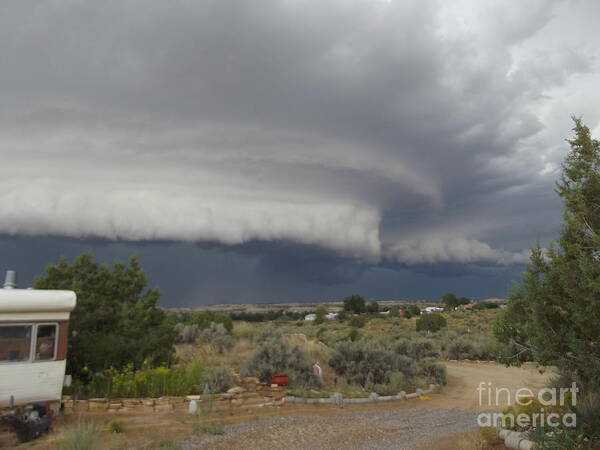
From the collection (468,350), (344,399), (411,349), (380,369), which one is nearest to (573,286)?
(344,399)

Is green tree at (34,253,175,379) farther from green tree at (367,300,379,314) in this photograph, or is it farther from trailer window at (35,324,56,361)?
green tree at (367,300,379,314)

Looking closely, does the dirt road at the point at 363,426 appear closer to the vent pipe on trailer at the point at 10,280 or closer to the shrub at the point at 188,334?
the vent pipe on trailer at the point at 10,280

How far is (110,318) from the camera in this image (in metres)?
12.7

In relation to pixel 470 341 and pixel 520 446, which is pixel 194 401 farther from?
pixel 470 341

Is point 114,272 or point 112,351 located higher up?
point 114,272

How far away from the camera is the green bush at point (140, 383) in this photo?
36.8ft

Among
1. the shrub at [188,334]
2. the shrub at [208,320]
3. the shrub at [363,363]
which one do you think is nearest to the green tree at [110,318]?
the shrub at [363,363]

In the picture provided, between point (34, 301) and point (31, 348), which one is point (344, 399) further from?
point (34, 301)

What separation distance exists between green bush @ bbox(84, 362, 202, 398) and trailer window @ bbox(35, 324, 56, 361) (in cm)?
209

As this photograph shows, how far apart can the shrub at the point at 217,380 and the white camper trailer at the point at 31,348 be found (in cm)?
384

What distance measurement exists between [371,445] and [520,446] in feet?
9.09

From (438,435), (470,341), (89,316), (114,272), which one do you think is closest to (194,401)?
(89,316)

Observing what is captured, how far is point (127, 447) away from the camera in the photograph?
8.23 meters

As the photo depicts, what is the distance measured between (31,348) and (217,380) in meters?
4.87
